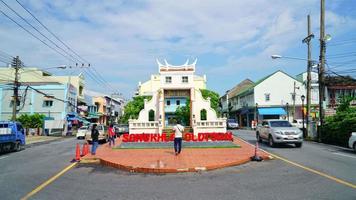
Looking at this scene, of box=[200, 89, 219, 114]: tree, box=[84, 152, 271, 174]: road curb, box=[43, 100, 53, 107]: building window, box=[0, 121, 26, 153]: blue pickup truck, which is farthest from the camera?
box=[200, 89, 219, 114]: tree

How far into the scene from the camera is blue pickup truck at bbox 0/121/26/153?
→ 2152 centimetres

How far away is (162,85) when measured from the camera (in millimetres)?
29781

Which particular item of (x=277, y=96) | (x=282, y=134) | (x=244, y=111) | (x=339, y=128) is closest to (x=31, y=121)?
(x=282, y=134)

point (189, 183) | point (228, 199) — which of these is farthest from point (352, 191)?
point (189, 183)

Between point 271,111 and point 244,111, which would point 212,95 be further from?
point 244,111

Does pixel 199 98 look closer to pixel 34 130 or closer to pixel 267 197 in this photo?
pixel 267 197

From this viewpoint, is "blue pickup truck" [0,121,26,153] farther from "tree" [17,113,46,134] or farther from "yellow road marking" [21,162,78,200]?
"tree" [17,113,46,134]

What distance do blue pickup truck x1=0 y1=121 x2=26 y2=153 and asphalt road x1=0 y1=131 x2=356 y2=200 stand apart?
8.95 metres

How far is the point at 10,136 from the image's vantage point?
2242cm

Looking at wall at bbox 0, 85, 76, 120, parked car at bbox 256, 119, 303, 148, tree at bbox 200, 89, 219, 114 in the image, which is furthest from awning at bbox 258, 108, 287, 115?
parked car at bbox 256, 119, 303, 148

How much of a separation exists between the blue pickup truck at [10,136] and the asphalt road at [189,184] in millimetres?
8949

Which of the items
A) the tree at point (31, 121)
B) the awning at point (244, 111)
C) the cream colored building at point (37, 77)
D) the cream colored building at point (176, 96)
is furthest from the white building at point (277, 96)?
the tree at point (31, 121)

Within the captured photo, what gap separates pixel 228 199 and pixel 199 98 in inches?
880

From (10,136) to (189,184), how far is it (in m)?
17.0
